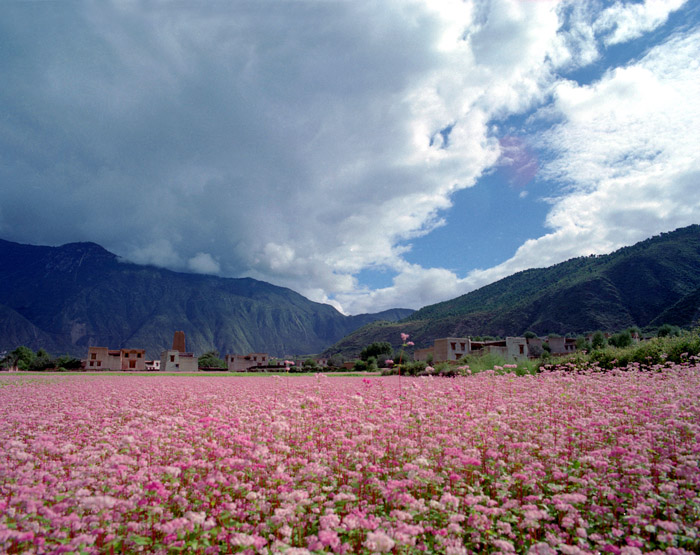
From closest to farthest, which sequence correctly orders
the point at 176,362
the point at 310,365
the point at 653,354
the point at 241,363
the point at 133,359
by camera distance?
the point at 653,354 → the point at 176,362 → the point at 133,359 → the point at 310,365 → the point at 241,363

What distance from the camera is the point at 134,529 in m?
3.14

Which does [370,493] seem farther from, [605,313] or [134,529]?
[605,313]

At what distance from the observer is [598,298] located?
7456cm

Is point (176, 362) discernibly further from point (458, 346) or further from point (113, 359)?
point (458, 346)

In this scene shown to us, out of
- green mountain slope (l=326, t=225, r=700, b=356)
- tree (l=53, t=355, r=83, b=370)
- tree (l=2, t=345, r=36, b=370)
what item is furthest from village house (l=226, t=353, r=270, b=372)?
tree (l=2, t=345, r=36, b=370)

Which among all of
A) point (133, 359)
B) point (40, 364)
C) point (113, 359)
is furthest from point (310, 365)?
point (40, 364)

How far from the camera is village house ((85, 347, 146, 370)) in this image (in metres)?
64.0

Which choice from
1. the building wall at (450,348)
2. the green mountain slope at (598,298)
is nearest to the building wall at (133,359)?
the green mountain slope at (598,298)

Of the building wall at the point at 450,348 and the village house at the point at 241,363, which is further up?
the building wall at the point at 450,348

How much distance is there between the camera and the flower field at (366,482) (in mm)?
3086

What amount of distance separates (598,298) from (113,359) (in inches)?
3586

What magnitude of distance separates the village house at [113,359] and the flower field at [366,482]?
68.9 meters

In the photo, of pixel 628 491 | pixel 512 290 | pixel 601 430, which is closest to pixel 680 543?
pixel 628 491

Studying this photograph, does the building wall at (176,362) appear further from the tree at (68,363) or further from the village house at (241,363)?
the tree at (68,363)
